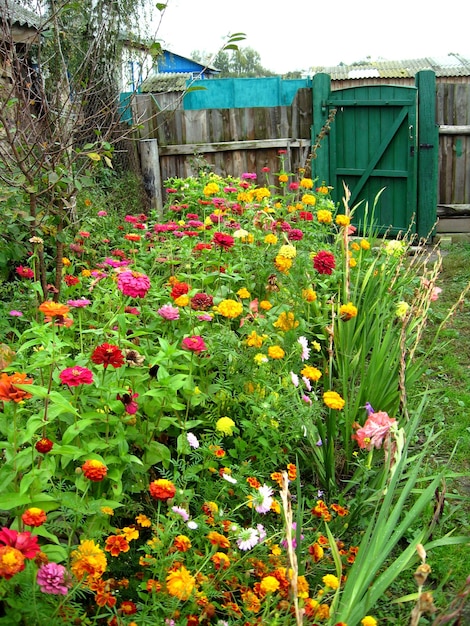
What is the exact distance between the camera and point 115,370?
239cm

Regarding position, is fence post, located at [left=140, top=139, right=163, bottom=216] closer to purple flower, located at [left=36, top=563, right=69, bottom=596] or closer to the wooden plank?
the wooden plank

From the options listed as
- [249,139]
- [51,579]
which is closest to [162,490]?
[51,579]

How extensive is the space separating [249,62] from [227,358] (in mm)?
59948

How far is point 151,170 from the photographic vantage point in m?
8.77

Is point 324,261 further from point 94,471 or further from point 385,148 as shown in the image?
point 385,148

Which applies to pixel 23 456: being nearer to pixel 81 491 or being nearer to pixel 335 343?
pixel 81 491

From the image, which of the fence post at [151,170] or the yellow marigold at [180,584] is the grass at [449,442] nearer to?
the yellow marigold at [180,584]

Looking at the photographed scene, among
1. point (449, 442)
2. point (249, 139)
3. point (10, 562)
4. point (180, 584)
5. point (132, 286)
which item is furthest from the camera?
point (249, 139)

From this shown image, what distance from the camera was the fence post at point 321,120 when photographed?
854 cm

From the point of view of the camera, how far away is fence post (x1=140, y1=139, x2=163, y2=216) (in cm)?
874

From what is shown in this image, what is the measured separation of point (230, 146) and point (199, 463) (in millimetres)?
6754

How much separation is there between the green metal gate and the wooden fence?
29cm

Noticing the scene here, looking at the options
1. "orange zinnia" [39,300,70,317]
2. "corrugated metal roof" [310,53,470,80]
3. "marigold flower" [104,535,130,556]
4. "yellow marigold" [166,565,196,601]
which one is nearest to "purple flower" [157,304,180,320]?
"orange zinnia" [39,300,70,317]

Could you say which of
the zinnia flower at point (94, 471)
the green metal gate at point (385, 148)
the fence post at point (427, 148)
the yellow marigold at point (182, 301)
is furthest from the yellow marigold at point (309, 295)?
the fence post at point (427, 148)
